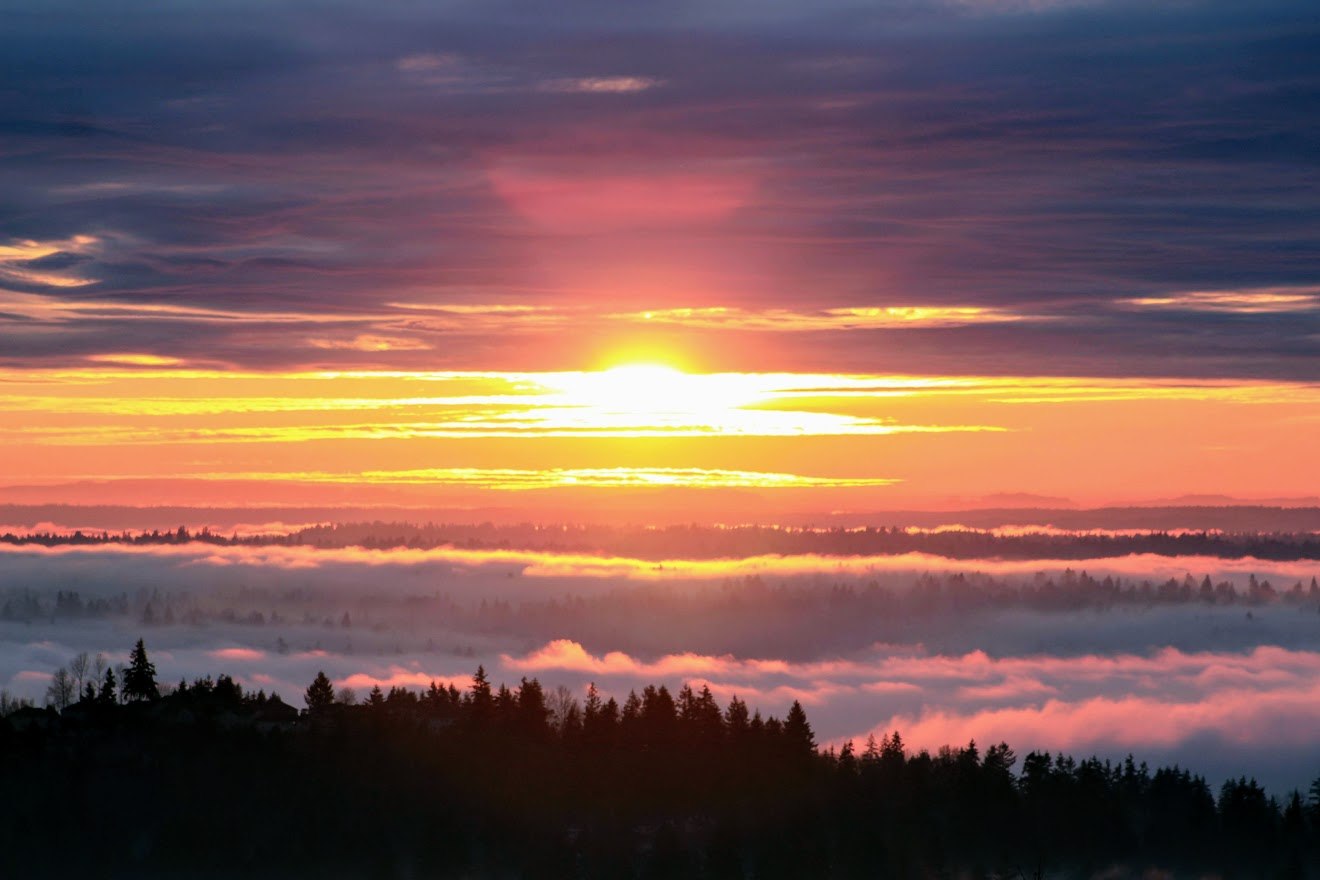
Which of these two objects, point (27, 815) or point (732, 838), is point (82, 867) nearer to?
point (27, 815)

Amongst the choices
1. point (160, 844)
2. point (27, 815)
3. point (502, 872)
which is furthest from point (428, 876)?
point (27, 815)

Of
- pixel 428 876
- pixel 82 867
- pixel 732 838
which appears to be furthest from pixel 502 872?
pixel 82 867

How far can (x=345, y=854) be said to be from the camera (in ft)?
654

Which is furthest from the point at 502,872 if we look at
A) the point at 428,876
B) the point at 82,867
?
the point at 82,867

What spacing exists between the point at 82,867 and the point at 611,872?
56413 mm

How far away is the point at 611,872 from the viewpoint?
19700cm

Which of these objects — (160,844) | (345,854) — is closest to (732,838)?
(345,854)

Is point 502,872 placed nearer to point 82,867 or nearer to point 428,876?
point 428,876

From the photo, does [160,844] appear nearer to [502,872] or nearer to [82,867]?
[82,867]

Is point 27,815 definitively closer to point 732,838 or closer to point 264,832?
point 264,832

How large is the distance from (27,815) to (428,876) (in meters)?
43.8

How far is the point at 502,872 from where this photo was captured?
19950cm

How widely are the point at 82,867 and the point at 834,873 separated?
8058 centimetres

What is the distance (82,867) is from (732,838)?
2740 inches
